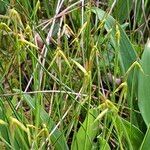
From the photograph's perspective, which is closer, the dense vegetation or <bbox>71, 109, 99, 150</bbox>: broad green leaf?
the dense vegetation

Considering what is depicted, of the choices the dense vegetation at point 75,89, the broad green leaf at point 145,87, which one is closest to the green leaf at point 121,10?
the dense vegetation at point 75,89

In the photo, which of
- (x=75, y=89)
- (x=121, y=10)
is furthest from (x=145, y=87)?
(x=121, y=10)

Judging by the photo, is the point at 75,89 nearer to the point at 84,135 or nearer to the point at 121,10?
the point at 84,135

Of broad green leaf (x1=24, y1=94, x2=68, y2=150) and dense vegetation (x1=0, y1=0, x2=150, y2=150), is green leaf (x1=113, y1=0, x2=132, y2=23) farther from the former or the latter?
broad green leaf (x1=24, y1=94, x2=68, y2=150)

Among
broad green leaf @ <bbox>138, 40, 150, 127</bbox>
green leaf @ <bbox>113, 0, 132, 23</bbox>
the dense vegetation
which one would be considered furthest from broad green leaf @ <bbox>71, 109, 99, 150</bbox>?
green leaf @ <bbox>113, 0, 132, 23</bbox>

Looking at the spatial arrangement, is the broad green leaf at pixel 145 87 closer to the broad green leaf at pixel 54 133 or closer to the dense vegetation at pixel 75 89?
the dense vegetation at pixel 75 89

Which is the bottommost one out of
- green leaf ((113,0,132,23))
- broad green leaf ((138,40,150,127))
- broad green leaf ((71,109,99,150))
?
broad green leaf ((71,109,99,150))

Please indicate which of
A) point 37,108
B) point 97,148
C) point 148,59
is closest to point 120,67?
point 148,59

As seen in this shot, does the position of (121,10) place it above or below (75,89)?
above

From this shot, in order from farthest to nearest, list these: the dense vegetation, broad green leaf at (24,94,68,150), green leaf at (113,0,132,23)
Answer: green leaf at (113,0,132,23), broad green leaf at (24,94,68,150), the dense vegetation

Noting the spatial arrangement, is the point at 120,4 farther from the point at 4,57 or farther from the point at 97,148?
the point at 97,148
